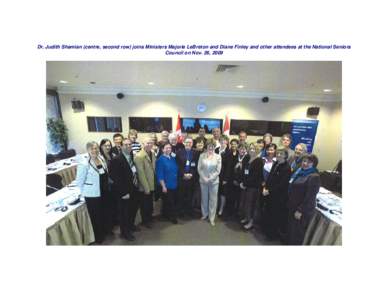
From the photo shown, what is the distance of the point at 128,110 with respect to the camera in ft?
9.77

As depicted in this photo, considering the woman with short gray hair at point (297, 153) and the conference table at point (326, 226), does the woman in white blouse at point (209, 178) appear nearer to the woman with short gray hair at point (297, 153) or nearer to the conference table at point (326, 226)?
the woman with short gray hair at point (297, 153)

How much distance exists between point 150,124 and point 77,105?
1422mm

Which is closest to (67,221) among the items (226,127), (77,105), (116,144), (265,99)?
(116,144)

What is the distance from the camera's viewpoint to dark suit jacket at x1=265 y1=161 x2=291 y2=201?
62.1 inches

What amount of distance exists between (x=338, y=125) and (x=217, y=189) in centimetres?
148

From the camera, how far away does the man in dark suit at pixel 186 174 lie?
6.64ft

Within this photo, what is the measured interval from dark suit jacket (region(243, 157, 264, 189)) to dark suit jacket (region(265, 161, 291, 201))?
0.46 feet

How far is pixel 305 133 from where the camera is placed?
2.06 metres

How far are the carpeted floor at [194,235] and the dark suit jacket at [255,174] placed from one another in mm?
571

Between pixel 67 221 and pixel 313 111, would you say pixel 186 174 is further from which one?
pixel 313 111

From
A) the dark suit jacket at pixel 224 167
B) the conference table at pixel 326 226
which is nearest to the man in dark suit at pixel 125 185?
the dark suit jacket at pixel 224 167

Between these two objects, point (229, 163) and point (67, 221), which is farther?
point (229, 163)
